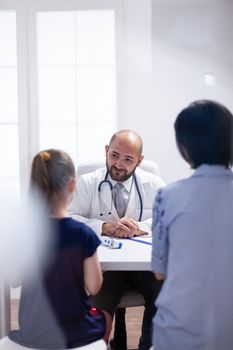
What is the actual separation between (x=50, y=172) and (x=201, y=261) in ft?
1.38

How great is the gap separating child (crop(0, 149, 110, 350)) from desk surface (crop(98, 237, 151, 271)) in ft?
0.55

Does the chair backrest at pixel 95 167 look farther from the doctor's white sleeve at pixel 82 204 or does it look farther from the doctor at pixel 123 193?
the doctor's white sleeve at pixel 82 204

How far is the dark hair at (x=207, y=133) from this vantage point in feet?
3.10

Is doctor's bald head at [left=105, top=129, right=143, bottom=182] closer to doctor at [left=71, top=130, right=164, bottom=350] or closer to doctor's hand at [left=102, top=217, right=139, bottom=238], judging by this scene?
doctor at [left=71, top=130, right=164, bottom=350]

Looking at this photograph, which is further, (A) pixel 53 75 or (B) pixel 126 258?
(A) pixel 53 75

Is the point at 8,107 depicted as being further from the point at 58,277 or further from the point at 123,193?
the point at 58,277

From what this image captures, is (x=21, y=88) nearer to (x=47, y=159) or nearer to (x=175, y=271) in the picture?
(x=47, y=159)

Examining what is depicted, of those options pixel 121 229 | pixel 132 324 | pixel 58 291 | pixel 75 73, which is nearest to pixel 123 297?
pixel 121 229

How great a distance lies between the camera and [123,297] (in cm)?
154

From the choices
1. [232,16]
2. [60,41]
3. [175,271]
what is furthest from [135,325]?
[232,16]

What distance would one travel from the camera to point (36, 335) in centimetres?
104

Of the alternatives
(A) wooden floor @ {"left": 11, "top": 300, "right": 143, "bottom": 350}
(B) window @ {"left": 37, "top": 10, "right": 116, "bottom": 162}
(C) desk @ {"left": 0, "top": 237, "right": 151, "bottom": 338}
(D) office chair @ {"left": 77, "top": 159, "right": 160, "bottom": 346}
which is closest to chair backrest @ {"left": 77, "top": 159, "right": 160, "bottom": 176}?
(D) office chair @ {"left": 77, "top": 159, "right": 160, "bottom": 346}

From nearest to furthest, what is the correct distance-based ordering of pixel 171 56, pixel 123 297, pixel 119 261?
pixel 119 261 → pixel 123 297 → pixel 171 56

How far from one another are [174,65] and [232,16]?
50cm
